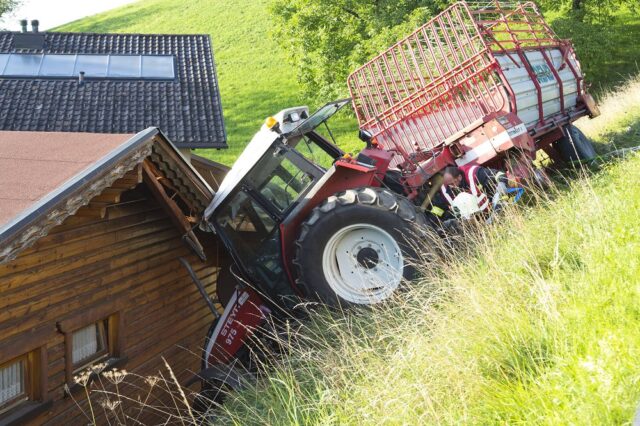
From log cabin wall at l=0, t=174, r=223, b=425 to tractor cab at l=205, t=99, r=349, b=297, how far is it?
104 cm

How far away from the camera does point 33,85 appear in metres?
16.8

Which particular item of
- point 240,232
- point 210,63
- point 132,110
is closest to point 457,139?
point 240,232

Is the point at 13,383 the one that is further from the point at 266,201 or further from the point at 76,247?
the point at 266,201

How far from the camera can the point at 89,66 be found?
17953 millimetres

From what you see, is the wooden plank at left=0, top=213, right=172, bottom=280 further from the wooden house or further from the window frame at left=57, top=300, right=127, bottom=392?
the window frame at left=57, top=300, right=127, bottom=392

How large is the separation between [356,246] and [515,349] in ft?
8.97

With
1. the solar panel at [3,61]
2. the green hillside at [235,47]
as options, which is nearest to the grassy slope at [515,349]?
the solar panel at [3,61]

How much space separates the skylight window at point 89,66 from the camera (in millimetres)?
17406

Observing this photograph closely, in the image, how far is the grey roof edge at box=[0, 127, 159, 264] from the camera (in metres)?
4.48

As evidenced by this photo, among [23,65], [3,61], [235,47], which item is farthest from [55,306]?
[235,47]

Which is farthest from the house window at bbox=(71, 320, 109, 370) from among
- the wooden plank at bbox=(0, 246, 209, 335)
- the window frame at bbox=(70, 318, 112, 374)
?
the wooden plank at bbox=(0, 246, 209, 335)

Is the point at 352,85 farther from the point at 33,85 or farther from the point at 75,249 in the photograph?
the point at 33,85

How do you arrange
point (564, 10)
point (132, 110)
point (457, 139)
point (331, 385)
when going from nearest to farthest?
point (331, 385), point (457, 139), point (132, 110), point (564, 10)

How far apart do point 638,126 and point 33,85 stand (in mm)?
14003
